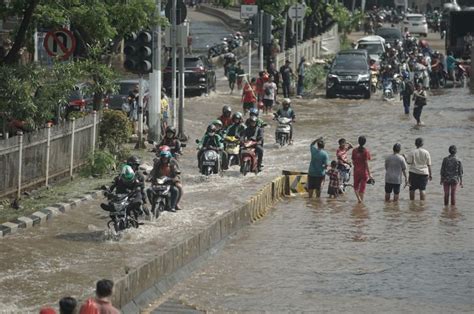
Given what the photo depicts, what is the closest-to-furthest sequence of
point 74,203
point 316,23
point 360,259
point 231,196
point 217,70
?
1. point 360,259
2. point 74,203
3. point 231,196
4. point 217,70
5. point 316,23

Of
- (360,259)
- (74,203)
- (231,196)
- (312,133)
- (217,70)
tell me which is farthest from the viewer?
(217,70)

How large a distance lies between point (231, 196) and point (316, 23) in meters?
44.4

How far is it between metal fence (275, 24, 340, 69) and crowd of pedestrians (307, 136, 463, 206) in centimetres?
2597

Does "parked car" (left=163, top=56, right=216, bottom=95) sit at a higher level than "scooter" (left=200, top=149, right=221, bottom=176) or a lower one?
higher

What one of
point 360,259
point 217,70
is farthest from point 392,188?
point 217,70

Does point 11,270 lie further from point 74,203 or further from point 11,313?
point 74,203

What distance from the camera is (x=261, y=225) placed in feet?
80.9

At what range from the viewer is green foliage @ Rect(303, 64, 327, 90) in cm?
5362

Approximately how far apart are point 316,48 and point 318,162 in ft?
129

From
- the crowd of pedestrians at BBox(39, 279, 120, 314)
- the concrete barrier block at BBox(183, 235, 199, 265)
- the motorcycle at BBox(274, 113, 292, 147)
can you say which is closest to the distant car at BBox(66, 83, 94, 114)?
the motorcycle at BBox(274, 113, 292, 147)

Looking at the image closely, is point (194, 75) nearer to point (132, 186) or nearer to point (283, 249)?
point (283, 249)

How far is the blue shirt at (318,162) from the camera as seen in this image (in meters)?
27.5

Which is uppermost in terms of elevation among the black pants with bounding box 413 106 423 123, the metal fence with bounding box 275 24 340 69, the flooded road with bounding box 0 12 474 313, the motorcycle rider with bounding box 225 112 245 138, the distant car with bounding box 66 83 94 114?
the metal fence with bounding box 275 24 340 69

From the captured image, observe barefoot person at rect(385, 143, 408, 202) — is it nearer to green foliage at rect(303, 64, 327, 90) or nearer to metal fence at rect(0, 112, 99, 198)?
metal fence at rect(0, 112, 99, 198)
